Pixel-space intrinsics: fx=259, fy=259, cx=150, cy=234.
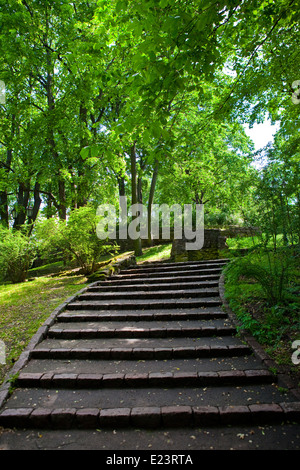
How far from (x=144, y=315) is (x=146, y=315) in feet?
0.14

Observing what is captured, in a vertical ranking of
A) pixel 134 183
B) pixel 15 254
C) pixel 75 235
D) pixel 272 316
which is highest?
pixel 134 183

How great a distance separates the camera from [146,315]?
5332 mm

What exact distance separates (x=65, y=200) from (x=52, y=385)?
10486mm

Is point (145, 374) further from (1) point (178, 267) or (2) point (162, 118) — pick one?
(1) point (178, 267)

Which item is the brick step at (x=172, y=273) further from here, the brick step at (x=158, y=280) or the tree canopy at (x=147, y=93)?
the tree canopy at (x=147, y=93)

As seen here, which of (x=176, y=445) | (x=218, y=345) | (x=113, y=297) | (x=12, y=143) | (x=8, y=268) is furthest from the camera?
(x=12, y=143)

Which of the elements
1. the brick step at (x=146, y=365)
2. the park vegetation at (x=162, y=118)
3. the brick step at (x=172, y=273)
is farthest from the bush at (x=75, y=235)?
the brick step at (x=146, y=365)

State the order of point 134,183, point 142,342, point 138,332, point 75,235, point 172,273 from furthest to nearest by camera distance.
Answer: point 134,183, point 75,235, point 172,273, point 138,332, point 142,342

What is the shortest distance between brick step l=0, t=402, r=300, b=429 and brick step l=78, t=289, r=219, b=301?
355 centimetres

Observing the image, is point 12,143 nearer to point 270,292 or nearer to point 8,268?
point 8,268

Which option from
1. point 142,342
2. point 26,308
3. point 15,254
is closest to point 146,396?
point 142,342

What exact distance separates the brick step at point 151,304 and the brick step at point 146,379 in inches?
93.4

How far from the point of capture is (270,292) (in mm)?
4547
